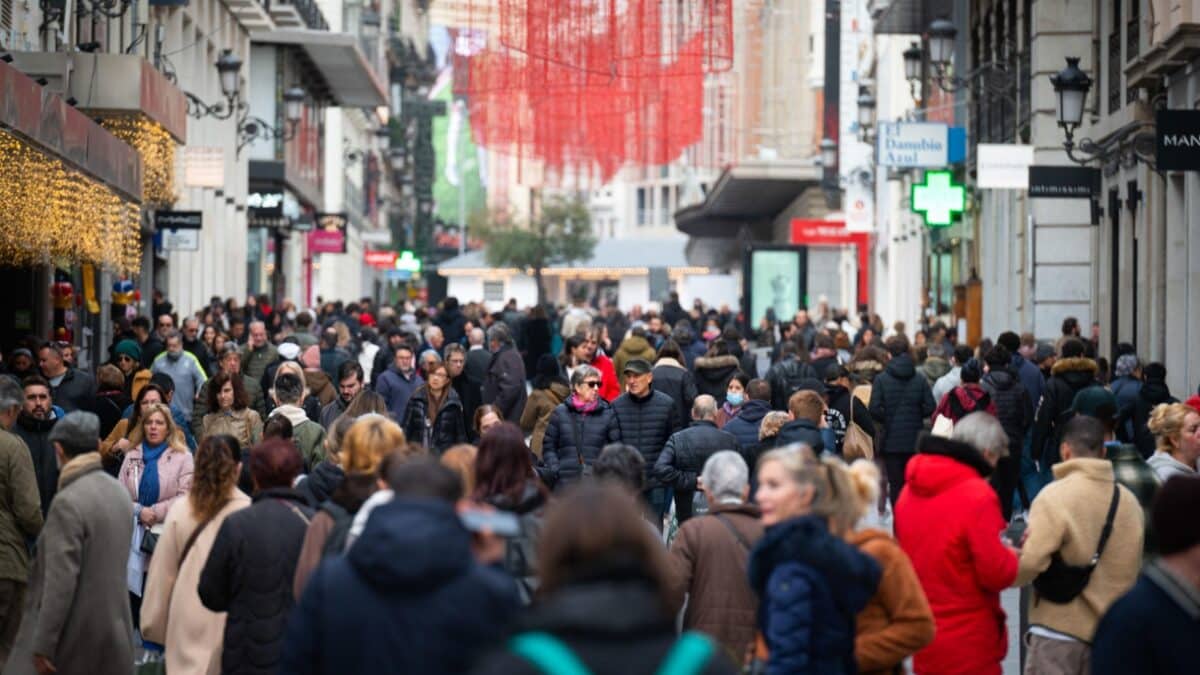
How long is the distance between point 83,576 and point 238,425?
4.27 m

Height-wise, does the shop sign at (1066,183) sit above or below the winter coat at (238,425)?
above

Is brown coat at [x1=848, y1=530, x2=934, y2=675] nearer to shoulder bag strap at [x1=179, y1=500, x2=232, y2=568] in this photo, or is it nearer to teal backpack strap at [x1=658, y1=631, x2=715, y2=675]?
teal backpack strap at [x1=658, y1=631, x2=715, y2=675]

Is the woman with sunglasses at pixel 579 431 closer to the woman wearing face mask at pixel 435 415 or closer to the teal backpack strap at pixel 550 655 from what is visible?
the woman wearing face mask at pixel 435 415

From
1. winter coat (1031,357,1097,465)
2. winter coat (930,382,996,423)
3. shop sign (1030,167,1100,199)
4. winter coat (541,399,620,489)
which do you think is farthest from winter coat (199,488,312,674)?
shop sign (1030,167,1100,199)

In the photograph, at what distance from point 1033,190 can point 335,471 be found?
61.4 feet

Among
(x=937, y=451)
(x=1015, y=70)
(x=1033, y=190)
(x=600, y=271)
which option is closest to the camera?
(x=937, y=451)

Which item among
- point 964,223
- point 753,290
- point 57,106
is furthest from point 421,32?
point 57,106

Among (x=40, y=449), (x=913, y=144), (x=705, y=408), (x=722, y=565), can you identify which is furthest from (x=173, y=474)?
(x=913, y=144)

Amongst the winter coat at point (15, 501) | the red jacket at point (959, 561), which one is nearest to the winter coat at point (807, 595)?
the red jacket at point (959, 561)

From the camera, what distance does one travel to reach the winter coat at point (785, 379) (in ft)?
63.2

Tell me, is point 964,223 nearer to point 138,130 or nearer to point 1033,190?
point 1033,190

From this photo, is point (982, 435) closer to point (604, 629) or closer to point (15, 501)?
point (604, 629)

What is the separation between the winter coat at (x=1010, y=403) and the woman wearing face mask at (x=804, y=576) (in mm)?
11220

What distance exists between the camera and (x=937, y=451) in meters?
8.25
